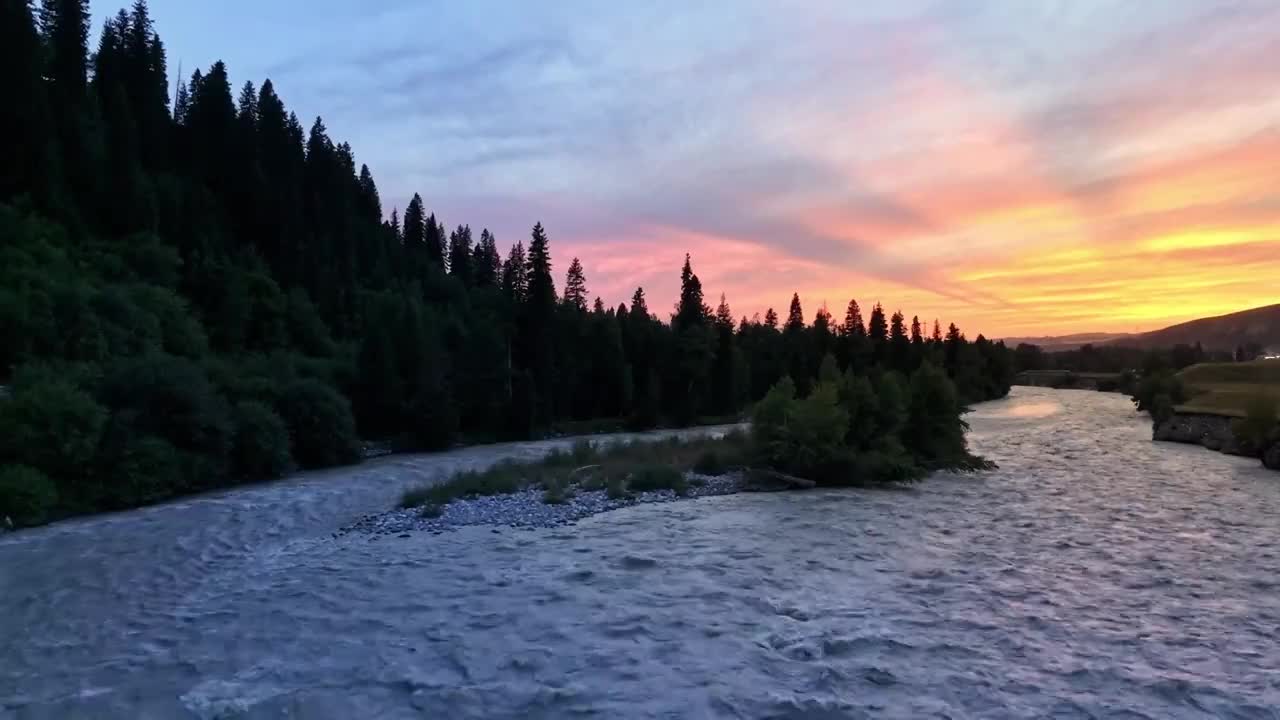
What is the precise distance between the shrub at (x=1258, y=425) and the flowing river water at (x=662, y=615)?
16.9 meters

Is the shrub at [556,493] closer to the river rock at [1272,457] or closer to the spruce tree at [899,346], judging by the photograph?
the river rock at [1272,457]

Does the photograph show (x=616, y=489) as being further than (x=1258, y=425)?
No

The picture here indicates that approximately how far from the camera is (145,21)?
8062 centimetres

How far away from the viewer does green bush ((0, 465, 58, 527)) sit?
2144 cm

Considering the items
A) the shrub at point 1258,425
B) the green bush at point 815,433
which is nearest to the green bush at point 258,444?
the green bush at point 815,433

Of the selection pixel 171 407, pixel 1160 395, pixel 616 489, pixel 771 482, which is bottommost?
pixel 771 482

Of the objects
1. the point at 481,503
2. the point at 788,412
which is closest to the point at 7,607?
the point at 481,503

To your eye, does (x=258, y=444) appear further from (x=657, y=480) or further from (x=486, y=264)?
(x=486, y=264)

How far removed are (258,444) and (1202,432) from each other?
165 feet

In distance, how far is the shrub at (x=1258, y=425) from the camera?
3635 centimetres

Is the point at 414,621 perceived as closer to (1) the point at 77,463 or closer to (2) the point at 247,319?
(1) the point at 77,463

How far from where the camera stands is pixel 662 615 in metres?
12.6

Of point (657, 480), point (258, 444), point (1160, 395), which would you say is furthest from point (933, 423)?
point (1160, 395)

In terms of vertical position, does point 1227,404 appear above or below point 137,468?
below
